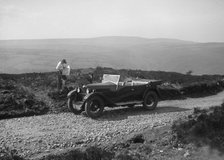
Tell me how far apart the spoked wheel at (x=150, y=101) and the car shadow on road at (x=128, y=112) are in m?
0.22

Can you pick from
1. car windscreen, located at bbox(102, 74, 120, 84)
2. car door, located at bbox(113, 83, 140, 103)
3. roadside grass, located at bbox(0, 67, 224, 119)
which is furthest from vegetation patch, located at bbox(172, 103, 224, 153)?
roadside grass, located at bbox(0, 67, 224, 119)

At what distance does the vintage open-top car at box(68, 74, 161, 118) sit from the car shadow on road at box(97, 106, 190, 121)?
28cm

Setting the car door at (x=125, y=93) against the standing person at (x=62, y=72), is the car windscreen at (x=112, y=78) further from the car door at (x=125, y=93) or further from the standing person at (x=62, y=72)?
the standing person at (x=62, y=72)

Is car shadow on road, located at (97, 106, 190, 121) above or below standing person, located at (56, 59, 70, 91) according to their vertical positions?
below

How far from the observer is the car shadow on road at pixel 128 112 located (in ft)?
40.7

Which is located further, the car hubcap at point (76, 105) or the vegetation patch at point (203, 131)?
the car hubcap at point (76, 105)

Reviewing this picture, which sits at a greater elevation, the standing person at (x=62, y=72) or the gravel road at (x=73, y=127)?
the standing person at (x=62, y=72)

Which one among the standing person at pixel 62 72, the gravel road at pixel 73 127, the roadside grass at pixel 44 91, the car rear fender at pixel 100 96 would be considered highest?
the standing person at pixel 62 72

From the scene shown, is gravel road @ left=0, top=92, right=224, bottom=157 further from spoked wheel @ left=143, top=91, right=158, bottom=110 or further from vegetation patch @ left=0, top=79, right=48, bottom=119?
vegetation patch @ left=0, top=79, right=48, bottom=119

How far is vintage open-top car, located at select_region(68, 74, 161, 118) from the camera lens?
489 inches

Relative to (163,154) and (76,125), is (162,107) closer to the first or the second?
(76,125)

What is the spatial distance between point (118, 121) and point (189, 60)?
4234 cm

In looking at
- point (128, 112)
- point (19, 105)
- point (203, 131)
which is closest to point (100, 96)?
point (128, 112)

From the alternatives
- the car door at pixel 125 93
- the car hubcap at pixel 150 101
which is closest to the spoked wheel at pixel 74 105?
the car door at pixel 125 93
